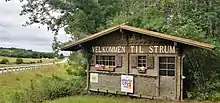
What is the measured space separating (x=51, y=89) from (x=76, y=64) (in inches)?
286

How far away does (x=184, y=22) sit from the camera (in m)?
22.0

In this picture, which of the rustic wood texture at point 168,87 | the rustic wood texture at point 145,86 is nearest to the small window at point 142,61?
the rustic wood texture at point 145,86

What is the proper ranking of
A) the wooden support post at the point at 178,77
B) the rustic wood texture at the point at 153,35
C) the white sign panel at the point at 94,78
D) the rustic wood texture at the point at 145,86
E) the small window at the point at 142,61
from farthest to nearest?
the white sign panel at the point at 94,78 < the small window at the point at 142,61 < the rustic wood texture at the point at 145,86 < the wooden support post at the point at 178,77 < the rustic wood texture at the point at 153,35

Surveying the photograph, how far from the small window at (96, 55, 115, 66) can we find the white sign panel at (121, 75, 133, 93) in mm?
1196

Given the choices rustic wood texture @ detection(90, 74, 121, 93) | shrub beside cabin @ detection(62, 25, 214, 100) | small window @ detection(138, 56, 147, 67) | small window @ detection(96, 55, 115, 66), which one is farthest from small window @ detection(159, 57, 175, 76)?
small window @ detection(96, 55, 115, 66)

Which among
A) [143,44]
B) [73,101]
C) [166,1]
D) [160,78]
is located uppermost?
[166,1]

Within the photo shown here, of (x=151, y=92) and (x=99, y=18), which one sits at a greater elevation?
(x=99, y=18)

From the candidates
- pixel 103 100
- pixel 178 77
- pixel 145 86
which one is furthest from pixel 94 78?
pixel 178 77

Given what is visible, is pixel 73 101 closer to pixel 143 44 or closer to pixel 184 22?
pixel 143 44

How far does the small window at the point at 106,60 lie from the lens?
788 inches

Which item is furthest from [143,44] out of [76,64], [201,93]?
[76,64]

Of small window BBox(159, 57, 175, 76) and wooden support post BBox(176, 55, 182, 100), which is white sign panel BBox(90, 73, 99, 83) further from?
wooden support post BBox(176, 55, 182, 100)

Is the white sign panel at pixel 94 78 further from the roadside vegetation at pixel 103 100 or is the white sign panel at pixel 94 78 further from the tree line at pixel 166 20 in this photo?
the tree line at pixel 166 20

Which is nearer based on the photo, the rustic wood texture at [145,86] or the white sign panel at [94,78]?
the rustic wood texture at [145,86]
